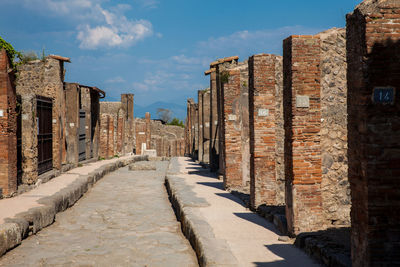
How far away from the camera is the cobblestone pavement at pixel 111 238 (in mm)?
5363

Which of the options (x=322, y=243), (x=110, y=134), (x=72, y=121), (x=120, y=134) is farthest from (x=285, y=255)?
(x=120, y=134)

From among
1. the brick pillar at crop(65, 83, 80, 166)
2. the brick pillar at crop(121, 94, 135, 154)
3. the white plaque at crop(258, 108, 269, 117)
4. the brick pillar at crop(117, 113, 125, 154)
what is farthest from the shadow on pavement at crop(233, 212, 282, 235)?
the brick pillar at crop(121, 94, 135, 154)

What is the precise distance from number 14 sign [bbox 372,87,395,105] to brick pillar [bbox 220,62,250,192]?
6.80 metres

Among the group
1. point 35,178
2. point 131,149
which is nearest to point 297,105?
point 35,178

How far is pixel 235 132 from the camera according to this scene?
10.5 metres

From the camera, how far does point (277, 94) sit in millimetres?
8188

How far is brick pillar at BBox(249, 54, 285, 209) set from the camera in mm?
7758

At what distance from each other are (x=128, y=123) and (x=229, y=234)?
1039 inches

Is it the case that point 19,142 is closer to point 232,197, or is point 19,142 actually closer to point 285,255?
point 232,197

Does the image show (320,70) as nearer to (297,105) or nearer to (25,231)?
(297,105)

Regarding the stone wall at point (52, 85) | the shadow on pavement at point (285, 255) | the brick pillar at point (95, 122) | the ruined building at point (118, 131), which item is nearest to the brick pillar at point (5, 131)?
the stone wall at point (52, 85)

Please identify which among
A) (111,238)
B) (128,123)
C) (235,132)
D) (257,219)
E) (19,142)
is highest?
(128,123)

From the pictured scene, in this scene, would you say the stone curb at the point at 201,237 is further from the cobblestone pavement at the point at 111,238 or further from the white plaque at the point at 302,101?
the white plaque at the point at 302,101

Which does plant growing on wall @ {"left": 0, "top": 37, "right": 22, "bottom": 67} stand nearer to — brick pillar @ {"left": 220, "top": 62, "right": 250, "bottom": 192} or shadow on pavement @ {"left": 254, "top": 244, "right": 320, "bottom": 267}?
brick pillar @ {"left": 220, "top": 62, "right": 250, "bottom": 192}
